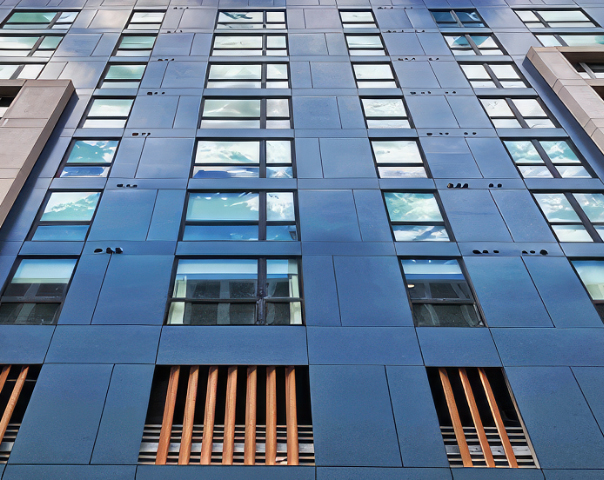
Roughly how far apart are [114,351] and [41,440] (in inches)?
88.2

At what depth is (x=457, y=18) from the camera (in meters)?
25.5

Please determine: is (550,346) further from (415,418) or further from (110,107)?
(110,107)

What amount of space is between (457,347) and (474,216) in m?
4.84

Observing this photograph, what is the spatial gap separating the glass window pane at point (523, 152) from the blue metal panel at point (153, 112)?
12570 mm

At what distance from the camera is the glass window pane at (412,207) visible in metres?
14.8

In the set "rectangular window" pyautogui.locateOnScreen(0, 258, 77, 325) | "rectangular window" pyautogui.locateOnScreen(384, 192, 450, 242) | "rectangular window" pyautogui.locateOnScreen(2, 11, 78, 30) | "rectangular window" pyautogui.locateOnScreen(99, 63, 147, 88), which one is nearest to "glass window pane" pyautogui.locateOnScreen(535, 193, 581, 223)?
"rectangular window" pyautogui.locateOnScreen(384, 192, 450, 242)

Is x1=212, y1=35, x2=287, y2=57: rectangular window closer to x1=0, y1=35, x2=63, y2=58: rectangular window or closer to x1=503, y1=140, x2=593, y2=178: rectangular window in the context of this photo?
x1=0, y1=35, x2=63, y2=58: rectangular window

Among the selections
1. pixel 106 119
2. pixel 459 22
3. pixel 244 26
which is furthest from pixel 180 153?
pixel 459 22

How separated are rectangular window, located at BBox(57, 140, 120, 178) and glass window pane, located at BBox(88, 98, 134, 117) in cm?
196

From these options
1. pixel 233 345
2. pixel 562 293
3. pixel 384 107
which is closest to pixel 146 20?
pixel 384 107

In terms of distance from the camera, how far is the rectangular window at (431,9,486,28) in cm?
2500

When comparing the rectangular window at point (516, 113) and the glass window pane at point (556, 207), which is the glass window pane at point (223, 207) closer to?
the glass window pane at point (556, 207)

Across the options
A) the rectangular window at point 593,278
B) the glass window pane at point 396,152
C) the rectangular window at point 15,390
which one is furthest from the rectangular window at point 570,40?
the rectangular window at point 15,390

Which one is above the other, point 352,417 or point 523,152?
point 523,152
